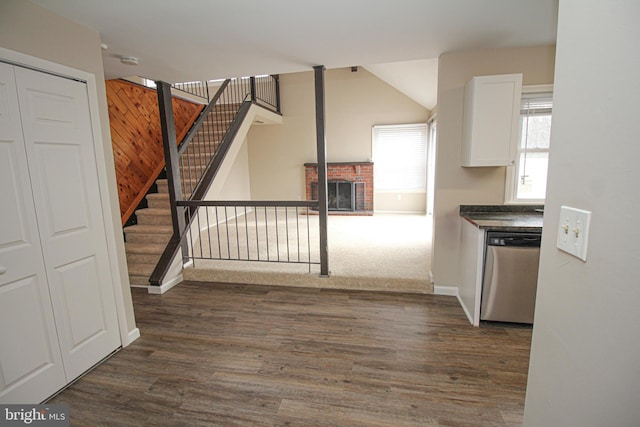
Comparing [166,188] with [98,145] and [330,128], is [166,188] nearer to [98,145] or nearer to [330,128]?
→ [98,145]

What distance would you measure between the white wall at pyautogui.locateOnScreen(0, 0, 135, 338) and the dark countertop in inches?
117

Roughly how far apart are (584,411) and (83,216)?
107 inches

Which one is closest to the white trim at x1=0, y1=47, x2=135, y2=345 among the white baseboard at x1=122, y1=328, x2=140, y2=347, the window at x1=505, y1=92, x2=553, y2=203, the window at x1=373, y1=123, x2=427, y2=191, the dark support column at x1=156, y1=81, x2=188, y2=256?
the white baseboard at x1=122, y1=328, x2=140, y2=347

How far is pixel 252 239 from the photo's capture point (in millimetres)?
4879

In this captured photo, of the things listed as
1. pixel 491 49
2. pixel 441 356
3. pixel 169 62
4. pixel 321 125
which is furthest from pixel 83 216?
pixel 491 49

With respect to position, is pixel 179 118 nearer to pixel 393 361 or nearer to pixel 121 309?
pixel 121 309

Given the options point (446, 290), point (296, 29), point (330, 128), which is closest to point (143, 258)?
point (296, 29)

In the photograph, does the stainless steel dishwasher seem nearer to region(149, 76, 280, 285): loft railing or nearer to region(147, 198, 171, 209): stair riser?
region(149, 76, 280, 285): loft railing

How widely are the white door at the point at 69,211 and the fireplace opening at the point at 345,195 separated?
17.4 feet

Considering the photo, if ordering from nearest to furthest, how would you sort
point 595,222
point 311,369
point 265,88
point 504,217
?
1. point 595,222
2. point 311,369
3. point 504,217
4. point 265,88

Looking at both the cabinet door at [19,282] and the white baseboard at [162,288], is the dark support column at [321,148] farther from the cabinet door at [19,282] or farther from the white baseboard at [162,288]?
the cabinet door at [19,282]

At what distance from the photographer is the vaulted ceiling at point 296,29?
189 cm

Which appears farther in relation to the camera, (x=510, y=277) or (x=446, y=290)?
(x=446, y=290)

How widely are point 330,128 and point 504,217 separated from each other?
5.18 meters
